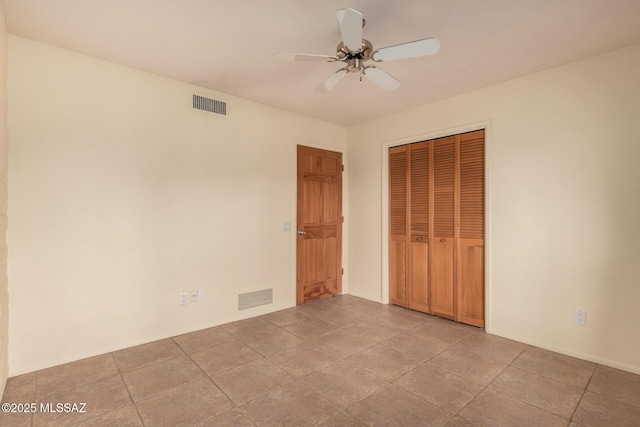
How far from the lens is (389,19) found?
6.84ft

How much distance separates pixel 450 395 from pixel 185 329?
248 cm

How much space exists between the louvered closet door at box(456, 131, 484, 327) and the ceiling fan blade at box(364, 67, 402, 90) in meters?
1.45

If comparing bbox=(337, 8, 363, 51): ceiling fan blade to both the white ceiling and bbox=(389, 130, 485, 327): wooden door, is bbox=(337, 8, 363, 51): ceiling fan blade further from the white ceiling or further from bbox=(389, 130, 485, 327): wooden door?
bbox=(389, 130, 485, 327): wooden door

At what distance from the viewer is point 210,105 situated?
3.30m

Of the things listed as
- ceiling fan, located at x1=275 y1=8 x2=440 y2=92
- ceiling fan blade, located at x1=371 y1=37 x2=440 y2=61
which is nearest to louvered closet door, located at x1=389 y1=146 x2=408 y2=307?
ceiling fan, located at x1=275 y1=8 x2=440 y2=92

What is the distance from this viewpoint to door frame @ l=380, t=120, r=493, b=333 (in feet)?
10.5

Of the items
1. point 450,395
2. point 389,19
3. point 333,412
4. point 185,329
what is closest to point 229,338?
point 185,329

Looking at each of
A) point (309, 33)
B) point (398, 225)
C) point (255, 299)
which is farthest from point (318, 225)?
point (309, 33)

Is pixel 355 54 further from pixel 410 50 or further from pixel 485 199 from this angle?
pixel 485 199

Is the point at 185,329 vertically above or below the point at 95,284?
below

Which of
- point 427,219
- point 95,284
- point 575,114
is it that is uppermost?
point 575,114

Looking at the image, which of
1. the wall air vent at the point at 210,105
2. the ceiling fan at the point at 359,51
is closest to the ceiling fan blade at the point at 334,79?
the ceiling fan at the point at 359,51

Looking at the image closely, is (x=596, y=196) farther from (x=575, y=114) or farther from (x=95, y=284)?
(x=95, y=284)

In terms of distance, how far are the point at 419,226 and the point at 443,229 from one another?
1.03 feet
